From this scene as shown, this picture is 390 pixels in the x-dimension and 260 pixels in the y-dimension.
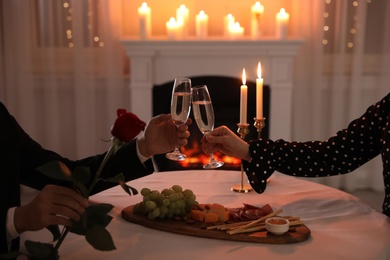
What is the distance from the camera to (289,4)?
12.6 ft

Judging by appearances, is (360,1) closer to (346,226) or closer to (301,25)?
(301,25)

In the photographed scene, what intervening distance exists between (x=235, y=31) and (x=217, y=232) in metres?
2.37

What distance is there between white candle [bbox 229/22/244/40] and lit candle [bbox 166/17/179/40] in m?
0.34

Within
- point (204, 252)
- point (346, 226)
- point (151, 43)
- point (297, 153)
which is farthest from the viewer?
point (151, 43)

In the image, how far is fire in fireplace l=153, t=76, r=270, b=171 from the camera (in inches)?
144

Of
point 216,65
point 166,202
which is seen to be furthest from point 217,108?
point 166,202

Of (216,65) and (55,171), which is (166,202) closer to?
(55,171)

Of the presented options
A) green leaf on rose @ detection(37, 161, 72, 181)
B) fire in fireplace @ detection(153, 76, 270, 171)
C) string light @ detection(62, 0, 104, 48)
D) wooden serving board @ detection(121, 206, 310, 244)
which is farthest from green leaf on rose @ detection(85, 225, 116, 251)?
string light @ detection(62, 0, 104, 48)

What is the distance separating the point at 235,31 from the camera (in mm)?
3582

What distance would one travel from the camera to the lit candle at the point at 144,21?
3.56 meters

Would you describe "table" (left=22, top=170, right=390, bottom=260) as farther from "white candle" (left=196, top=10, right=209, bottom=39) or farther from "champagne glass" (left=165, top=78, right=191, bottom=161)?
"white candle" (left=196, top=10, right=209, bottom=39)

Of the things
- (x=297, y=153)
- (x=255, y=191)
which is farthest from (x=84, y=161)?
(x=297, y=153)

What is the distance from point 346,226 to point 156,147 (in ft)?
1.96

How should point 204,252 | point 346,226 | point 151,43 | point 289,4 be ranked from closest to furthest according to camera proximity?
point 204,252 < point 346,226 < point 151,43 < point 289,4
